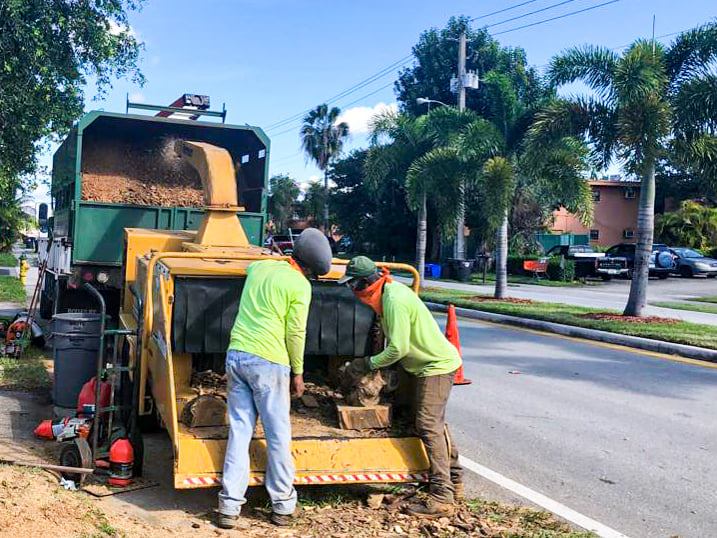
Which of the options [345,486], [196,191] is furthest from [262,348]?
[196,191]

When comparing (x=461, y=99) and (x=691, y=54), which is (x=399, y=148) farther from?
(x=691, y=54)

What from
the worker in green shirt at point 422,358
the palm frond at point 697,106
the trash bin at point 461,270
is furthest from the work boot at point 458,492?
the trash bin at point 461,270

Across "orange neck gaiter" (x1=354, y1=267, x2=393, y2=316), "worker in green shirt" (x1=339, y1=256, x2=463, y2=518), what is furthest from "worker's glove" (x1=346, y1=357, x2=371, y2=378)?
"orange neck gaiter" (x1=354, y1=267, x2=393, y2=316)

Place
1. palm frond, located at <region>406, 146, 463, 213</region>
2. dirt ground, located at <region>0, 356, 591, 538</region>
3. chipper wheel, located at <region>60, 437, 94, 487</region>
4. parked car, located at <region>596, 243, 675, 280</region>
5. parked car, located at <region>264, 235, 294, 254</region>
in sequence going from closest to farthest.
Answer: dirt ground, located at <region>0, 356, 591, 538</region>, chipper wheel, located at <region>60, 437, 94, 487</region>, parked car, located at <region>264, 235, 294, 254</region>, palm frond, located at <region>406, 146, 463, 213</region>, parked car, located at <region>596, 243, 675, 280</region>

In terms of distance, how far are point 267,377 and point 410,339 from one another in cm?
101

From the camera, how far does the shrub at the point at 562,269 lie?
33219mm

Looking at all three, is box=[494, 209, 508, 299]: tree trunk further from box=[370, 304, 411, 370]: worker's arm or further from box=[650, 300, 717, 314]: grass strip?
box=[370, 304, 411, 370]: worker's arm

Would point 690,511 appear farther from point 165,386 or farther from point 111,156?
point 111,156

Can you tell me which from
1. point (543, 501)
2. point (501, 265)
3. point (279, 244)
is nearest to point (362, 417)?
point (543, 501)

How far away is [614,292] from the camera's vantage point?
1096 inches

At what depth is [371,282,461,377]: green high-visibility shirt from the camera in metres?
5.09

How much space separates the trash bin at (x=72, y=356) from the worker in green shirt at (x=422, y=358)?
110 inches

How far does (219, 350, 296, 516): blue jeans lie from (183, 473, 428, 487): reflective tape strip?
10cm

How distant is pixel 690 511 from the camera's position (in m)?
5.22
